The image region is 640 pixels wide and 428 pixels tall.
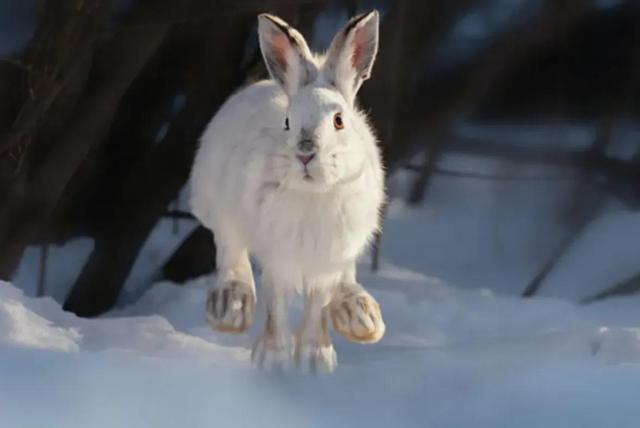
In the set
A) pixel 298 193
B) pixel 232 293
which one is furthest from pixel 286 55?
pixel 232 293

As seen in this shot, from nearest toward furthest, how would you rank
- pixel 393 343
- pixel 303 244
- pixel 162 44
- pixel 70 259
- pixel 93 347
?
pixel 303 244 → pixel 93 347 → pixel 393 343 → pixel 162 44 → pixel 70 259

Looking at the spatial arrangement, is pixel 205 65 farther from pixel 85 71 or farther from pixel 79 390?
pixel 79 390

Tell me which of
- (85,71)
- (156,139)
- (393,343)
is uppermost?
(85,71)

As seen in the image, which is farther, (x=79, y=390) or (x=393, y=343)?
(x=393, y=343)

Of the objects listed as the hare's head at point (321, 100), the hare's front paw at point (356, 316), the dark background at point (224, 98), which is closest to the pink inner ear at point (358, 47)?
the hare's head at point (321, 100)

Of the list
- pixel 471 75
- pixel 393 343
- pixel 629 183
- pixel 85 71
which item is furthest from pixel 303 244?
pixel 629 183

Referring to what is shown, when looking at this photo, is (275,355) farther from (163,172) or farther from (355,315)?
(163,172)
